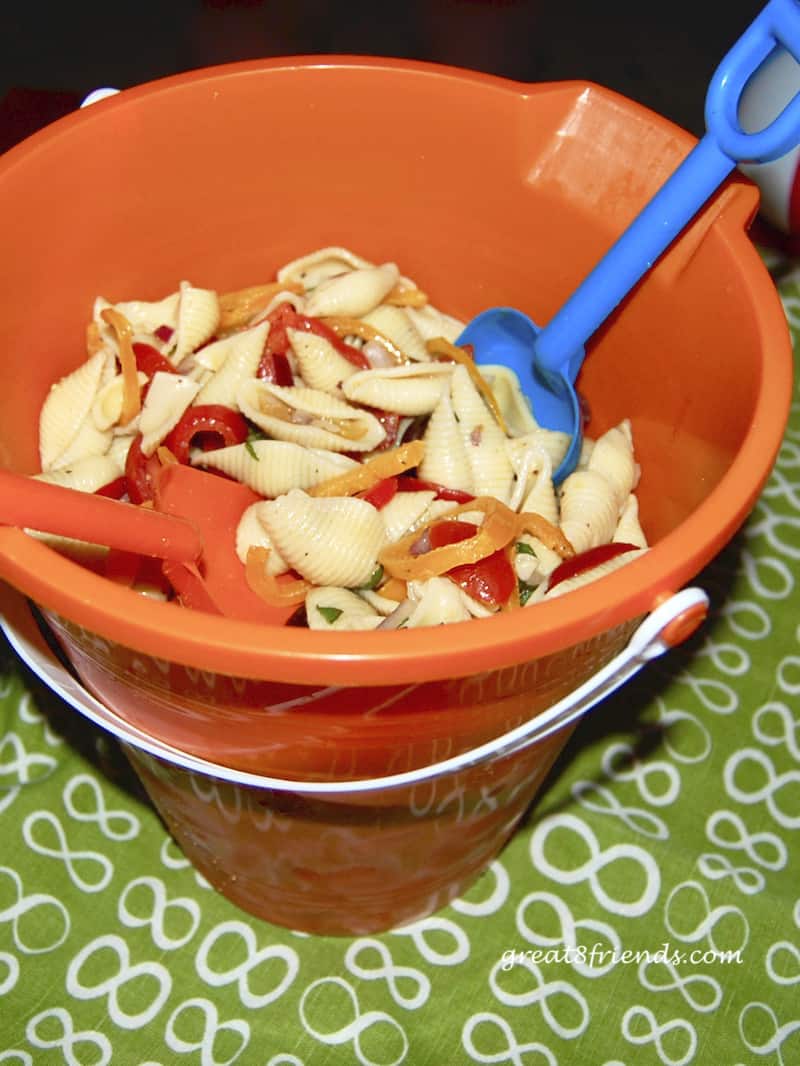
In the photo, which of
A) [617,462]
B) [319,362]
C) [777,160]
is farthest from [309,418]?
[777,160]

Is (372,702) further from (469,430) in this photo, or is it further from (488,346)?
(488,346)

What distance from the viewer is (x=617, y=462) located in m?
0.90

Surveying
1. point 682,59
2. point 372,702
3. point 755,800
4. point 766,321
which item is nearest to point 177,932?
point 372,702

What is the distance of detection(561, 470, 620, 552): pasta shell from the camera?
0.85 m

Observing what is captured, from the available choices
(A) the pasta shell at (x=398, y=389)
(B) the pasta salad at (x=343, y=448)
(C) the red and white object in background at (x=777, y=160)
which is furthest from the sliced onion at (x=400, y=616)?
(C) the red and white object in background at (x=777, y=160)

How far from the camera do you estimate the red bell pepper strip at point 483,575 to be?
2.50ft

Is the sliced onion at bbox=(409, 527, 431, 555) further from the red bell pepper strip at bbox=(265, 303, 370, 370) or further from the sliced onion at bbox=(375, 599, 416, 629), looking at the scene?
the red bell pepper strip at bbox=(265, 303, 370, 370)

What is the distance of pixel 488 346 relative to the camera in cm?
100

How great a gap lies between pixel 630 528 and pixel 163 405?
37cm

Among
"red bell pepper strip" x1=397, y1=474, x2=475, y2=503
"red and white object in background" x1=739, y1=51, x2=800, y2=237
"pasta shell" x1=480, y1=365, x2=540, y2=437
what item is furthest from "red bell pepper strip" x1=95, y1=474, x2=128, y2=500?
"red and white object in background" x1=739, y1=51, x2=800, y2=237

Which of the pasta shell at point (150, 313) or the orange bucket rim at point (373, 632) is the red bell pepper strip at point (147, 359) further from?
the orange bucket rim at point (373, 632)

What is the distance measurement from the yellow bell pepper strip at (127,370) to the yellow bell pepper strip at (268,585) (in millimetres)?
166

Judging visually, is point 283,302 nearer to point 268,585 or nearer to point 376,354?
point 376,354

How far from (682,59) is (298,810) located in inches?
48.9
